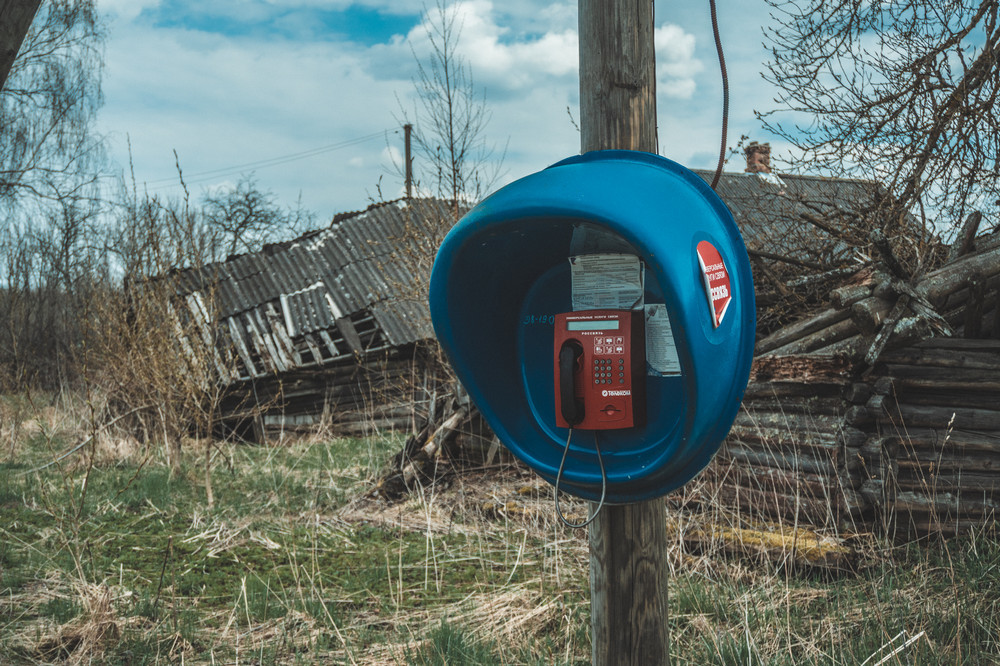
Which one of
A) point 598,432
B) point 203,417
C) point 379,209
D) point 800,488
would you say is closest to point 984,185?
point 800,488

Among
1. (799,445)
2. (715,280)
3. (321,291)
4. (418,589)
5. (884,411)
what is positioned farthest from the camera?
(321,291)

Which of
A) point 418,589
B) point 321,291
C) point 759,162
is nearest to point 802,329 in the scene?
point 759,162

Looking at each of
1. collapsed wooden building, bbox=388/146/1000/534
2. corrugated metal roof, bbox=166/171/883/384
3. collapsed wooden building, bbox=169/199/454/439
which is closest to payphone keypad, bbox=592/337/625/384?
collapsed wooden building, bbox=388/146/1000/534

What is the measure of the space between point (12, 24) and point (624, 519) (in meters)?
2.48

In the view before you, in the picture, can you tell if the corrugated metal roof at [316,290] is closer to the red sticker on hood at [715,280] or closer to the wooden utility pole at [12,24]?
the wooden utility pole at [12,24]

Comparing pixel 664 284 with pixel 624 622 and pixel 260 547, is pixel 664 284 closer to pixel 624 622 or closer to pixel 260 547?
pixel 624 622

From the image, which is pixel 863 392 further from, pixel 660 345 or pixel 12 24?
pixel 12 24

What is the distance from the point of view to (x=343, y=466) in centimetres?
941

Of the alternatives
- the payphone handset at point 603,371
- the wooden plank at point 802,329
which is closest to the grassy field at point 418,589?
the payphone handset at point 603,371

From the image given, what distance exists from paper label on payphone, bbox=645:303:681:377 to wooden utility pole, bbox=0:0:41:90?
2154 millimetres

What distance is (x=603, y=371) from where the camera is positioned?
2.16m

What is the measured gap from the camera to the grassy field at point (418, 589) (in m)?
3.55

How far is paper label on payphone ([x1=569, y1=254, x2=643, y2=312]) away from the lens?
220cm

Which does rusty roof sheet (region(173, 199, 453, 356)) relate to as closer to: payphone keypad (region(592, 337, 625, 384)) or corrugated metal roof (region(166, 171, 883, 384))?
corrugated metal roof (region(166, 171, 883, 384))
